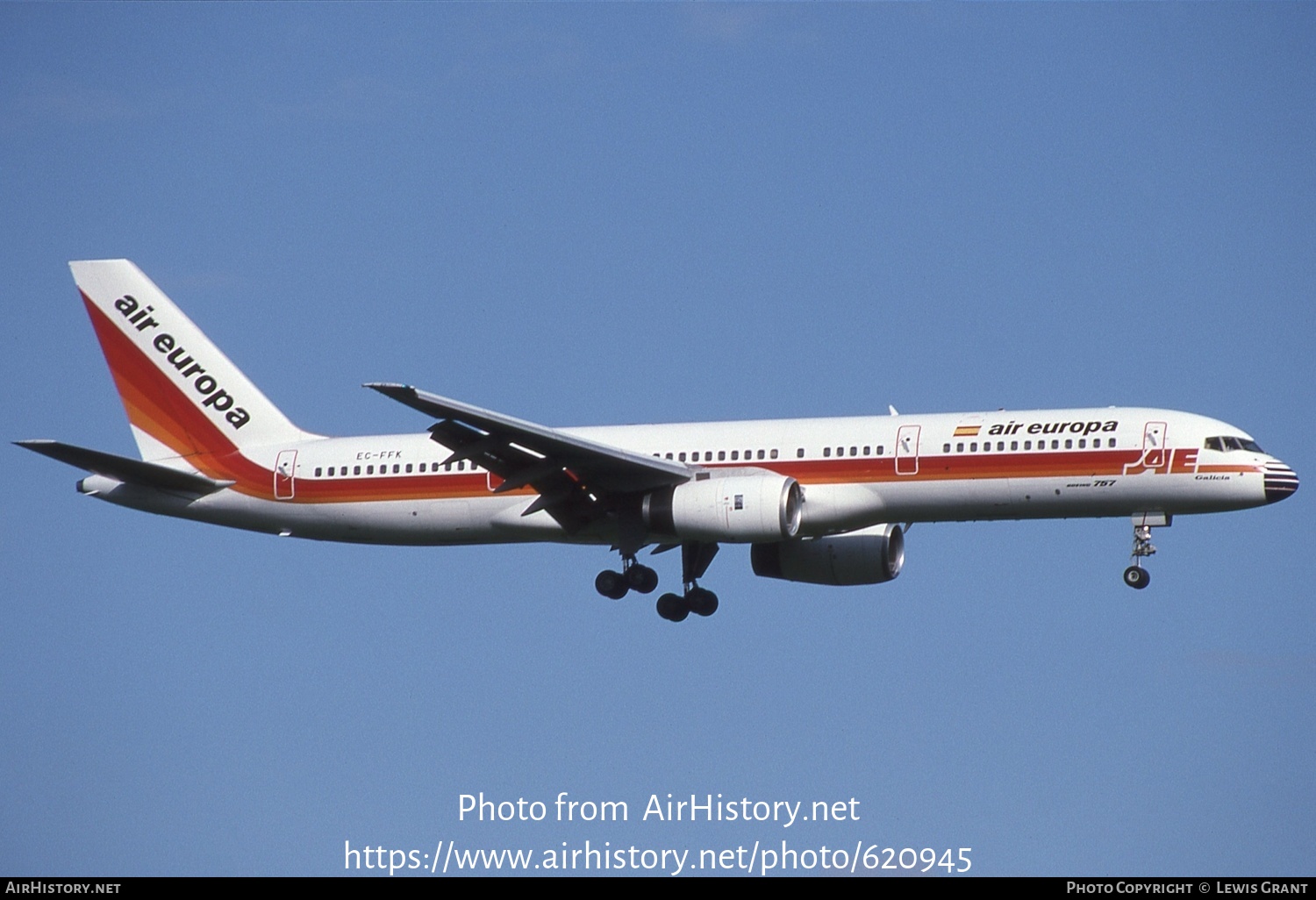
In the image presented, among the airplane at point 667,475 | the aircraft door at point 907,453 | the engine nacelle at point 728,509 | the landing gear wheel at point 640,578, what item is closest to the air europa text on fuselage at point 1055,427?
the airplane at point 667,475

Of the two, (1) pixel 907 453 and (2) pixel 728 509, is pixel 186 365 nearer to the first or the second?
(2) pixel 728 509

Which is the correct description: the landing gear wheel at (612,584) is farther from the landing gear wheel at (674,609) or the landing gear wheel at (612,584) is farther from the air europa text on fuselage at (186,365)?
the air europa text on fuselage at (186,365)

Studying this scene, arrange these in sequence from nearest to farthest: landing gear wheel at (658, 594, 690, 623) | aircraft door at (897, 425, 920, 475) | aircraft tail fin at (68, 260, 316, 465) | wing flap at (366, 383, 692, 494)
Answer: wing flap at (366, 383, 692, 494)
aircraft door at (897, 425, 920, 475)
landing gear wheel at (658, 594, 690, 623)
aircraft tail fin at (68, 260, 316, 465)

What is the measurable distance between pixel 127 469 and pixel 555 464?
444 inches

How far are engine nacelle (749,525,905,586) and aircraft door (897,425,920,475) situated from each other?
491 centimetres

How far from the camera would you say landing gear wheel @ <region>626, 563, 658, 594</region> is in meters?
52.9

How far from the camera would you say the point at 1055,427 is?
5009 centimetres

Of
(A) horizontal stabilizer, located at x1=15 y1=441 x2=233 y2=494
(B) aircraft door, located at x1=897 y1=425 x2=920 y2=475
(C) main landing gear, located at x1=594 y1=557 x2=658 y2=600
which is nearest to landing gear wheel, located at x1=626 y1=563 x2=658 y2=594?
(C) main landing gear, located at x1=594 y1=557 x2=658 y2=600

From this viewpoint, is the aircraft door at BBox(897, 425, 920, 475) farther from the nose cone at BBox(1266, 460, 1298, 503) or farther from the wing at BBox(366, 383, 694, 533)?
the nose cone at BBox(1266, 460, 1298, 503)

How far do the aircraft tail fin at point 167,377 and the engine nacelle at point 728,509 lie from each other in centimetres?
1149

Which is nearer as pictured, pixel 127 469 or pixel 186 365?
pixel 127 469

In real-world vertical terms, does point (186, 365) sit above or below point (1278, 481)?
above

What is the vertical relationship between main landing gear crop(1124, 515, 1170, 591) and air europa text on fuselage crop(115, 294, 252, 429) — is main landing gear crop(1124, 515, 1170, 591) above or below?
below

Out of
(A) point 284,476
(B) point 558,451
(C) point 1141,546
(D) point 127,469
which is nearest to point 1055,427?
(C) point 1141,546
